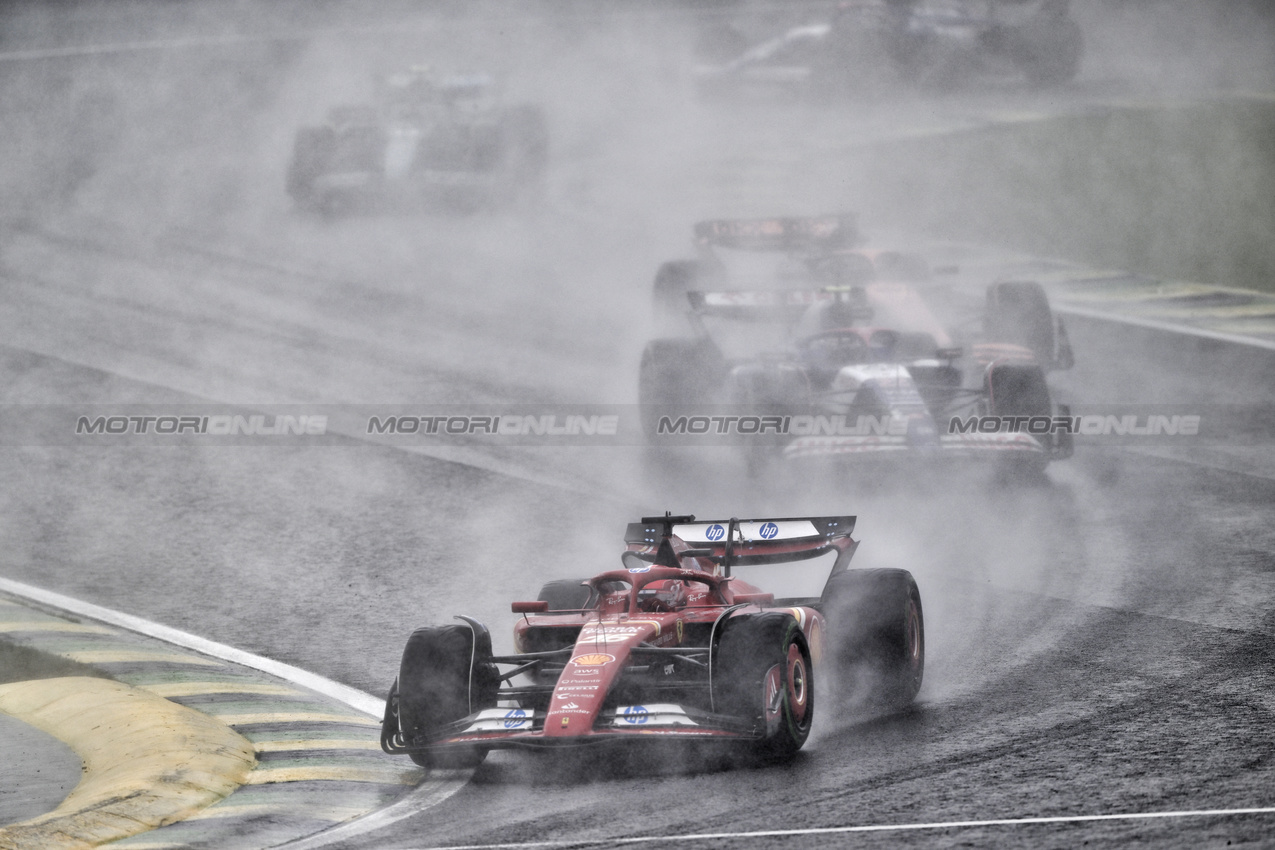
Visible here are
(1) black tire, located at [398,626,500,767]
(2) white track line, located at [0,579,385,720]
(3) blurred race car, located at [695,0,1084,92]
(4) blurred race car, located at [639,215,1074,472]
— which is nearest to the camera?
(1) black tire, located at [398,626,500,767]

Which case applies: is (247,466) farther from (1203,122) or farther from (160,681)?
(1203,122)

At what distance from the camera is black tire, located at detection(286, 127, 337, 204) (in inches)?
717

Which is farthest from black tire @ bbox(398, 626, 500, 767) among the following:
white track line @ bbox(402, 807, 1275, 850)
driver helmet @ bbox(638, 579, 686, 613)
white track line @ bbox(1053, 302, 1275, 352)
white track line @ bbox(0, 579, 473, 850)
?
white track line @ bbox(1053, 302, 1275, 352)

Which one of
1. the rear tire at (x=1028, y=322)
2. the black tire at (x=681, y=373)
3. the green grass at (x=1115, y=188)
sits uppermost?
the green grass at (x=1115, y=188)

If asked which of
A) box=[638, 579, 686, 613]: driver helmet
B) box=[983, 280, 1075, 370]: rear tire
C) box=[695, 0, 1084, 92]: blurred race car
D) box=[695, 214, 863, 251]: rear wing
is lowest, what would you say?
box=[638, 579, 686, 613]: driver helmet

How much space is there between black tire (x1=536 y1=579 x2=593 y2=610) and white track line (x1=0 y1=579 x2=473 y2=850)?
0.93 metres

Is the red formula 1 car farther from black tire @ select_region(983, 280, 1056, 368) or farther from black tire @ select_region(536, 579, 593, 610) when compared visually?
black tire @ select_region(983, 280, 1056, 368)

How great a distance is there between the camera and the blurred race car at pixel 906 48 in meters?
22.6

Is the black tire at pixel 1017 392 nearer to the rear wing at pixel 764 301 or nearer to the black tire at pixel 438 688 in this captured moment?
the rear wing at pixel 764 301

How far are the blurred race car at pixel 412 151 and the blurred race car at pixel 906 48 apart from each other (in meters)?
5.46

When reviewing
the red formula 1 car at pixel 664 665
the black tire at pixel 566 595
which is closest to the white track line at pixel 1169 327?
the black tire at pixel 566 595

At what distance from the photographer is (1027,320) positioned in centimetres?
1199

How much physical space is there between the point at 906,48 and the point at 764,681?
62.0ft

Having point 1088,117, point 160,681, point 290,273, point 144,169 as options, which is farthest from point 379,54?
point 160,681
